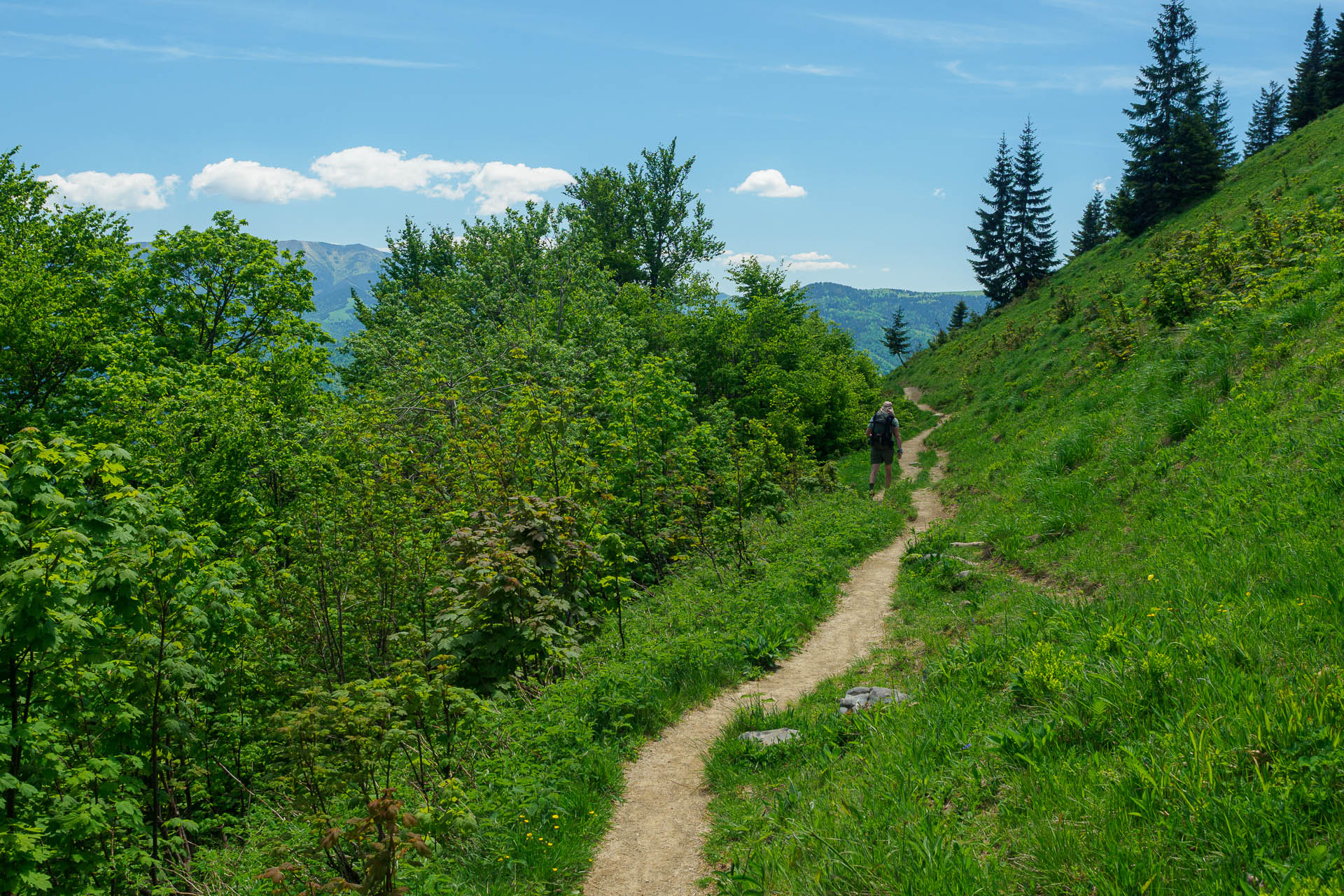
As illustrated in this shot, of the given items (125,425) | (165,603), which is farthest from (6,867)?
(125,425)

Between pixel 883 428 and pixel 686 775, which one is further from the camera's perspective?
pixel 883 428

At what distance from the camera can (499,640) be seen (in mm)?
7191

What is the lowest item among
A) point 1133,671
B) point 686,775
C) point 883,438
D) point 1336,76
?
point 686,775

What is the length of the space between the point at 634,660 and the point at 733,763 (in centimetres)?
207

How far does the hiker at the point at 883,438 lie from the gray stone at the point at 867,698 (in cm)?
1088

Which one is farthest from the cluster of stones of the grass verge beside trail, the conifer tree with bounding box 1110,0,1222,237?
the conifer tree with bounding box 1110,0,1222,237

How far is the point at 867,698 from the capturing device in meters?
6.10

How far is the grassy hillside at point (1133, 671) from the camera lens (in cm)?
298

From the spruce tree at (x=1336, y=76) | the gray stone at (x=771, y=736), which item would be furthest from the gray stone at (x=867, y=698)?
the spruce tree at (x=1336, y=76)

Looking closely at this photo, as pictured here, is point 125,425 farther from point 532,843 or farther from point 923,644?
point 923,644

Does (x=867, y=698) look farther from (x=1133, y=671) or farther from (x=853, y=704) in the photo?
(x=1133, y=671)

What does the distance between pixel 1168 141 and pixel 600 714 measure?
44529mm

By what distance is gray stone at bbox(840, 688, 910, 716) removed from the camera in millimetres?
5809

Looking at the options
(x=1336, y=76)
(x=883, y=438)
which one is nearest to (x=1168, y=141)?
(x=1336, y=76)
